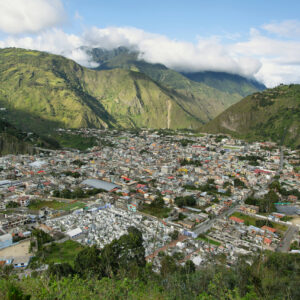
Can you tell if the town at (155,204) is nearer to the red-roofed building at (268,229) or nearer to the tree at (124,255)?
the red-roofed building at (268,229)

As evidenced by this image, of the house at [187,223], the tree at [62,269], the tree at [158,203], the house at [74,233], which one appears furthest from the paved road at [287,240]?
the house at [74,233]

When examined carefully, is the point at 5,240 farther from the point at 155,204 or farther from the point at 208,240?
the point at 208,240

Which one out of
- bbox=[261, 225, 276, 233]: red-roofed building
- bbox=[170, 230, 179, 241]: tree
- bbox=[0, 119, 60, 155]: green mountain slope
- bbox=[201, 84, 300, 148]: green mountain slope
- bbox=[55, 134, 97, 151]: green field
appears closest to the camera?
bbox=[170, 230, 179, 241]: tree

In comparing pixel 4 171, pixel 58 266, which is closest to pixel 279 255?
pixel 58 266

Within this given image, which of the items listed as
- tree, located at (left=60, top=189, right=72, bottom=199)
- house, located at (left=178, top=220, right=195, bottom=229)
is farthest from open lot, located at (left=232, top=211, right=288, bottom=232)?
tree, located at (left=60, top=189, right=72, bottom=199)

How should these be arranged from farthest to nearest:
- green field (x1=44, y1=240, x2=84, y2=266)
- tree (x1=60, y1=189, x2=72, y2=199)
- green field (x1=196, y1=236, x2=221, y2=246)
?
tree (x1=60, y1=189, x2=72, y2=199) < green field (x1=196, y1=236, x2=221, y2=246) < green field (x1=44, y1=240, x2=84, y2=266)

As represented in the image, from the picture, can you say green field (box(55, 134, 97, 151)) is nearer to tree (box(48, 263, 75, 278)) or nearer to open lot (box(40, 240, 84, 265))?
open lot (box(40, 240, 84, 265))
